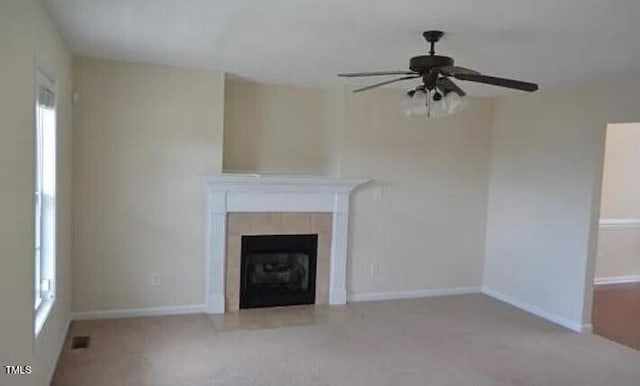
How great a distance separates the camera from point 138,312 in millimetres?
4883

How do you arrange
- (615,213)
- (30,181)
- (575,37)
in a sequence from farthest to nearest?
1. (615,213)
2. (575,37)
3. (30,181)

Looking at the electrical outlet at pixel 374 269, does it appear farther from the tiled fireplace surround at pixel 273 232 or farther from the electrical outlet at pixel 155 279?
the electrical outlet at pixel 155 279

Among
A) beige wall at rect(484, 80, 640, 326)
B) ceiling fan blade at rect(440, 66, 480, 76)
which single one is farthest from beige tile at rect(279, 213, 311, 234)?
ceiling fan blade at rect(440, 66, 480, 76)

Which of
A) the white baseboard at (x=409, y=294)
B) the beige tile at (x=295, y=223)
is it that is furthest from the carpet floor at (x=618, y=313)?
the beige tile at (x=295, y=223)

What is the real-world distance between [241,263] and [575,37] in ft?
11.5

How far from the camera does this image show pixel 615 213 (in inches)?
272

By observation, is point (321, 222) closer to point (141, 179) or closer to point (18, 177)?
point (141, 179)

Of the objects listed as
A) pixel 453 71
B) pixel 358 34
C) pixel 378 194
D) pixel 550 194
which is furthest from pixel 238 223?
pixel 550 194

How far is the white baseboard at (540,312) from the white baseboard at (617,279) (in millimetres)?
1724

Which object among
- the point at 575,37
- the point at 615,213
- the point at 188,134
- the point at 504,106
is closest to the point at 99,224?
the point at 188,134

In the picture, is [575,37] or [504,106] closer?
[575,37]

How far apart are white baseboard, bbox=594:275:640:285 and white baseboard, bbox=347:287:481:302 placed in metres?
1.87

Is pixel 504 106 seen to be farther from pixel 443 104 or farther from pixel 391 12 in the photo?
pixel 391 12

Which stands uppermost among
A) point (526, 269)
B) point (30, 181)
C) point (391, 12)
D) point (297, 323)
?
point (391, 12)
